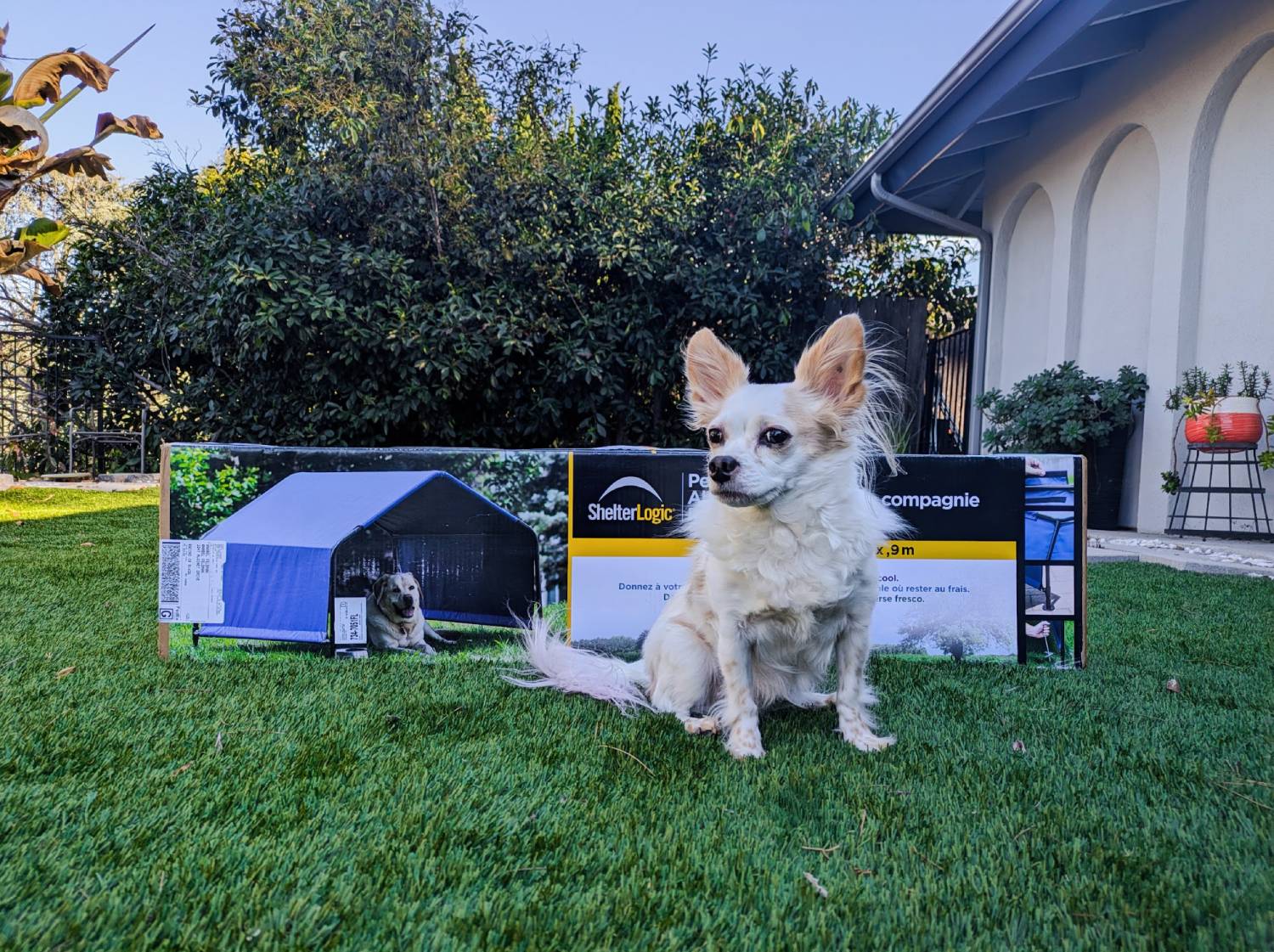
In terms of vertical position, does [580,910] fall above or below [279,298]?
below

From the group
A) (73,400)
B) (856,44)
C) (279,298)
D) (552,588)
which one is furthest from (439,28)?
(73,400)

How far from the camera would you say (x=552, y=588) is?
2.51 meters

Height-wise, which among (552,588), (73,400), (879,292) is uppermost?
(879,292)

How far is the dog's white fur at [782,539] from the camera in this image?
181 centimetres

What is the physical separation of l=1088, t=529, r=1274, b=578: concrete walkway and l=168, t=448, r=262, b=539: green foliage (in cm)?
416

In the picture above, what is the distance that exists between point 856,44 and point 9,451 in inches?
435

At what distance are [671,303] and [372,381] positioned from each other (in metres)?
2.55

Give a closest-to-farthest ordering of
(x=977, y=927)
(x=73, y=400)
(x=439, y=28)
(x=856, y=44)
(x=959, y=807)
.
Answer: (x=977, y=927)
(x=959, y=807)
(x=439, y=28)
(x=856, y=44)
(x=73, y=400)

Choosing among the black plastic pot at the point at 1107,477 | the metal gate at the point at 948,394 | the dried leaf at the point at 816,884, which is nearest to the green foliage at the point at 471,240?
the metal gate at the point at 948,394

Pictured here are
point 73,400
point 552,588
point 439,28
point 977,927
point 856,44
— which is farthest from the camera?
point 73,400

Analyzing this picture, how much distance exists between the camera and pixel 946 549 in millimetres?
2479

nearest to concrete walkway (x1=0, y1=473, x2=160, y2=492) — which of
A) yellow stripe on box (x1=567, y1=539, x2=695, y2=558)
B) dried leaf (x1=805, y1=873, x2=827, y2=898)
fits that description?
yellow stripe on box (x1=567, y1=539, x2=695, y2=558)

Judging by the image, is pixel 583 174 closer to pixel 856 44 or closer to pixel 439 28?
pixel 439 28

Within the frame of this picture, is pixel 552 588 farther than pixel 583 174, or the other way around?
pixel 583 174
